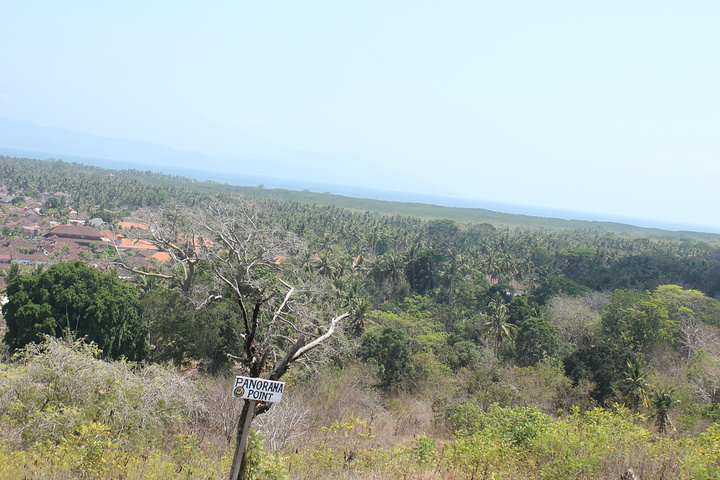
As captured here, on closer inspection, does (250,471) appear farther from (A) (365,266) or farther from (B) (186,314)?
(A) (365,266)

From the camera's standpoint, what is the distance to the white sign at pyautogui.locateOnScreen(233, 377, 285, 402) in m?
3.86

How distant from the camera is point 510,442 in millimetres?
8688

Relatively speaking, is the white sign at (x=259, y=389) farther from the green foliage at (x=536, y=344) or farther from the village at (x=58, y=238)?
the village at (x=58, y=238)

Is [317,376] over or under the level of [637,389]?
under

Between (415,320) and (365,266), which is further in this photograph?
(365,266)

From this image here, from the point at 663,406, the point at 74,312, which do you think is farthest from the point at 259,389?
the point at 663,406

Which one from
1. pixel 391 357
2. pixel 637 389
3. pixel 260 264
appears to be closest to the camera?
pixel 637 389

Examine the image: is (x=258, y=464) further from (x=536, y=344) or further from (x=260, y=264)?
(x=536, y=344)

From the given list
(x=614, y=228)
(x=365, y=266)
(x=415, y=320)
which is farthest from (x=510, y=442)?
(x=614, y=228)

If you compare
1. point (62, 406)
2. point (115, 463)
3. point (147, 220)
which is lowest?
point (62, 406)

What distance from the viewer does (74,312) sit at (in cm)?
1669

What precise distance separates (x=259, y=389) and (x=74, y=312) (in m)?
16.4

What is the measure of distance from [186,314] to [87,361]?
7248 mm

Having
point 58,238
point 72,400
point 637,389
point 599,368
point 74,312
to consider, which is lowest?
point 58,238
